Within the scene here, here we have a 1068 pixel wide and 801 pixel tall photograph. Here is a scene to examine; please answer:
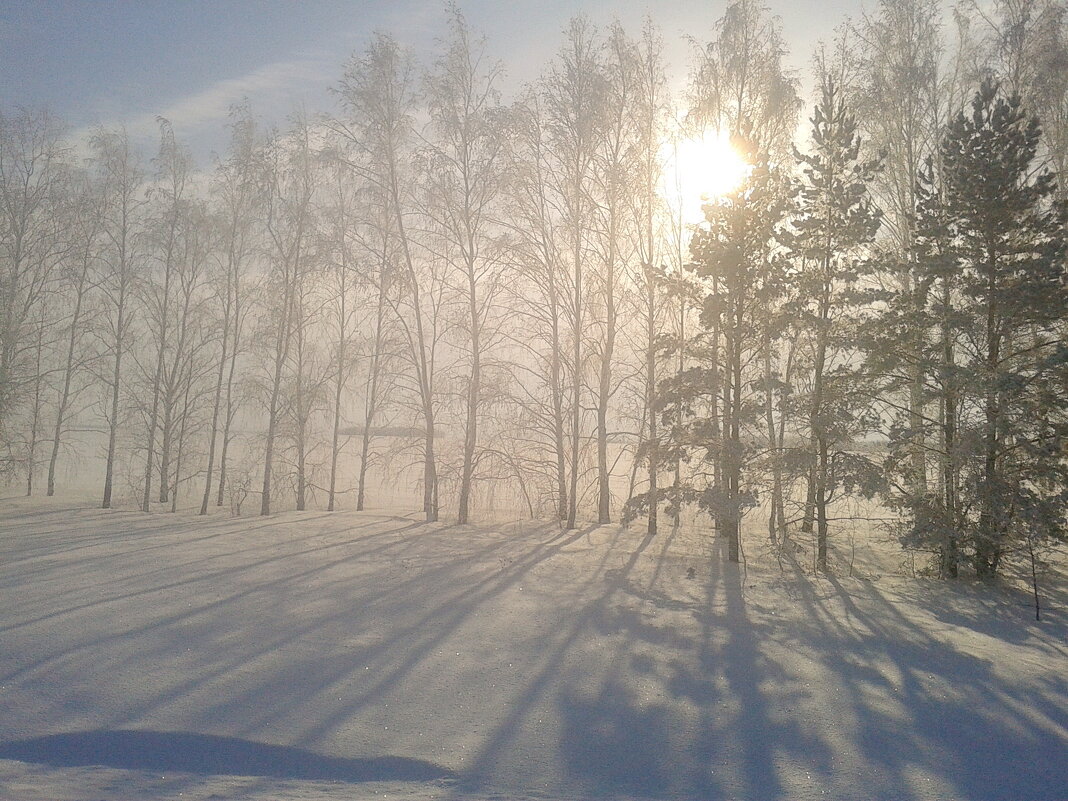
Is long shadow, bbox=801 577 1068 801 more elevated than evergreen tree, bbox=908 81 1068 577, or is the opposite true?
evergreen tree, bbox=908 81 1068 577

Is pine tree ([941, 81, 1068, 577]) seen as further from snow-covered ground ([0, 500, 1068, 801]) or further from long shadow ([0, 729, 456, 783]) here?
long shadow ([0, 729, 456, 783])

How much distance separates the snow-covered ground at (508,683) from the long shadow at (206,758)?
0.06 ft

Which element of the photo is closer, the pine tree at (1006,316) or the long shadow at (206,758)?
the long shadow at (206,758)

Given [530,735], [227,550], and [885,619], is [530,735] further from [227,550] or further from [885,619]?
[227,550]

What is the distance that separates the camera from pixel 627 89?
1972 centimetres

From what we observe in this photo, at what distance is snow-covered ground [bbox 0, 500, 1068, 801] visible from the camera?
5395mm

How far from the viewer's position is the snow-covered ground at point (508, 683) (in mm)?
5395

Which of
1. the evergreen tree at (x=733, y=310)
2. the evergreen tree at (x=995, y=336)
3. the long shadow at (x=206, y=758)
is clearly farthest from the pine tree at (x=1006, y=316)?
the long shadow at (x=206, y=758)

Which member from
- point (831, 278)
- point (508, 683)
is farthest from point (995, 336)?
point (508, 683)

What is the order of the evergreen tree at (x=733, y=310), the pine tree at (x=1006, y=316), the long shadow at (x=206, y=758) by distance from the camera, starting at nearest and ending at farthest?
1. the long shadow at (x=206, y=758)
2. the pine tree at (x=1006, y=316)
3. the evergreen tree at (x=733, y=310)

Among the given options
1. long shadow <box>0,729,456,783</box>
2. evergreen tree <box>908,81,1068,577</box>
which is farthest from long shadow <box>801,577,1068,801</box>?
long shadow <box>0,729,456,783</box>

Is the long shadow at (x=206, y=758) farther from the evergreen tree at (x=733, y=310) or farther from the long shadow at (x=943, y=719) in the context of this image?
the evergreen tree at (x=733, y=310)

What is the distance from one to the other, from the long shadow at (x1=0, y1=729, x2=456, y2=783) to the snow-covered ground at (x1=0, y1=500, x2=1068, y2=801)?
2cm

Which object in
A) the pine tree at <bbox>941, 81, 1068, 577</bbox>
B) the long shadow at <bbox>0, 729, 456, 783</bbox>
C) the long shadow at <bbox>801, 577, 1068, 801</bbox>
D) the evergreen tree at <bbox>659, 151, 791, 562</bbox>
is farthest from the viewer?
the evergreen tree at <bbox>659, 151, 791, 562</bbox>
